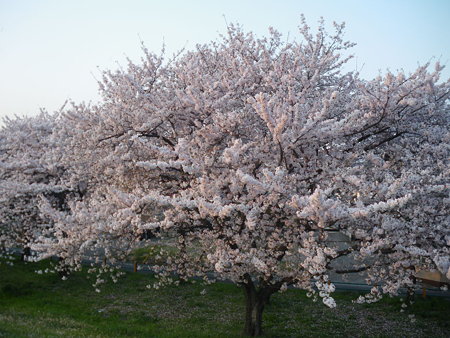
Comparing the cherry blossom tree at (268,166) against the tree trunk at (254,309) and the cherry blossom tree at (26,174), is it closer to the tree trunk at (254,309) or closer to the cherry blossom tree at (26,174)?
the tree trunk at (254,309)

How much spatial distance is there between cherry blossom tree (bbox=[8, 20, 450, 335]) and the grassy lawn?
1909 mm

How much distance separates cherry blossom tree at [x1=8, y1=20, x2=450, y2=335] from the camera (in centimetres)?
826

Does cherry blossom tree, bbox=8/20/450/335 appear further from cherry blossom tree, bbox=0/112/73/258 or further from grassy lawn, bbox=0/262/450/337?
cherry blossom tree, bbox=0/112/73/258

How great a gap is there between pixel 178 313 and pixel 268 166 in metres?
8.33

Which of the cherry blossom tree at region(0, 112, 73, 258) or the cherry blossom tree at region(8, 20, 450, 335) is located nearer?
the cherry blossom tree at region(8, 20, 450, 335)

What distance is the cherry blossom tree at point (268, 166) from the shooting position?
8258 millimetres

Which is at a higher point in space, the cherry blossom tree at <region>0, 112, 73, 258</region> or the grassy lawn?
the cherry blossom tree at <region>0, 112, 73, 258</region>

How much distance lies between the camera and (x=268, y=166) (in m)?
9.21

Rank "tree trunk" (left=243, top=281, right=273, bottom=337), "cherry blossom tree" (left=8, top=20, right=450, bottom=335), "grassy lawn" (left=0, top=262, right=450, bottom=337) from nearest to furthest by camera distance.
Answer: "cherry blossom tree" (left=8, top=20, right=450, bottom=335) < "tree trunk" (left=243, top=281, right=273, bottom=337) < "grassy lawn" (left=0, top=262, right=450, bottom=337)

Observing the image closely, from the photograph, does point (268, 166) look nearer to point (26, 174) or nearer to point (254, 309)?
point (254, 309)

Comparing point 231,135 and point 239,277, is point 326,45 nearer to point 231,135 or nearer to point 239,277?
point 231,135

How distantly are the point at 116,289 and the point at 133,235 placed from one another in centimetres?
973

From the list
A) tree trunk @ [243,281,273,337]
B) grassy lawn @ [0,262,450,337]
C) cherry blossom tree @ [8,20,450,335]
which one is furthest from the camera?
grassy lawn @ [0,262,450,337]

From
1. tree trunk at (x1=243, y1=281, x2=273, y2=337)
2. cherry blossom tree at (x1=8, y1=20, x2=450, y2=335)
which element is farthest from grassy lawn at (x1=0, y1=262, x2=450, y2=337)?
cherry blossom tree at (x1=8, y1=20, x2=450, y2=335)
